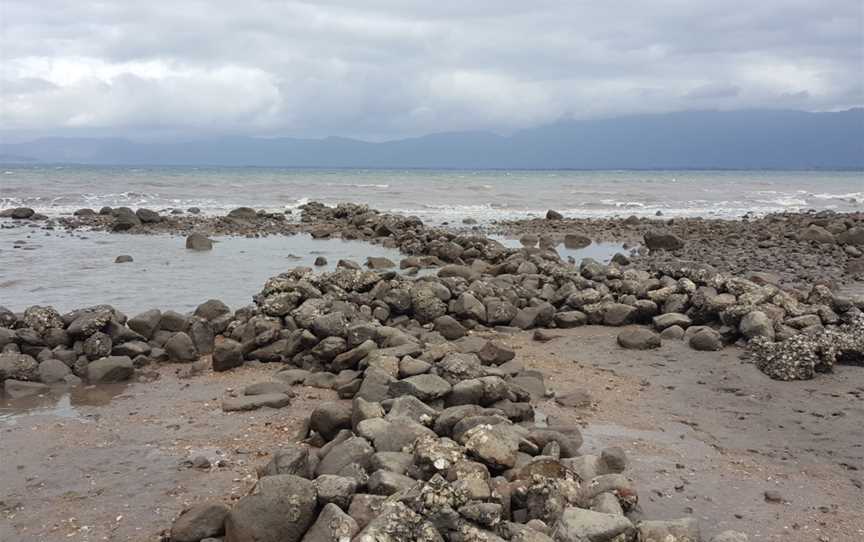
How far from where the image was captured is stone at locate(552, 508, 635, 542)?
4.29 meters

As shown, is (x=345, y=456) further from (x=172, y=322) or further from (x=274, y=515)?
(x=172, y=322)

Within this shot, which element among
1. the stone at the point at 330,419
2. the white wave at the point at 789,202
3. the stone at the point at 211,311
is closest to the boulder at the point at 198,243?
the stone at the point at 211,311

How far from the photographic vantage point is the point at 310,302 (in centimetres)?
988

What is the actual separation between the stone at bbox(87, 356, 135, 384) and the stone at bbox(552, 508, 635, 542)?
5673mm

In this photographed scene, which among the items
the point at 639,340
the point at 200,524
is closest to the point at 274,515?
the point at 200,524

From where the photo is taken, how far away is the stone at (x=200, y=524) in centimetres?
465

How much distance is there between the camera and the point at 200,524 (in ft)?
15.3

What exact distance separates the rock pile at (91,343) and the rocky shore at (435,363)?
2 cm

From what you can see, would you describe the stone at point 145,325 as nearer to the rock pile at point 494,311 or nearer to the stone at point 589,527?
the rock pile at point 494,311

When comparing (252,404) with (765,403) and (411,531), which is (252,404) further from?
(765,403)

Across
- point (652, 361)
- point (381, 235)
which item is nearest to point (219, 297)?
point (652, 361)

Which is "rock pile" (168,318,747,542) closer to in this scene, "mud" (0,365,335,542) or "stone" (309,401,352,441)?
"stone" (309,401,352,441)

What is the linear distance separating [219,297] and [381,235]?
11.2m

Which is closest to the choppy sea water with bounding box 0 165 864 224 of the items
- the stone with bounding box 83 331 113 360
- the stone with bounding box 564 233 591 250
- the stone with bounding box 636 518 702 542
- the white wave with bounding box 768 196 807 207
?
the white wave with bounding box 768 196 807 207
